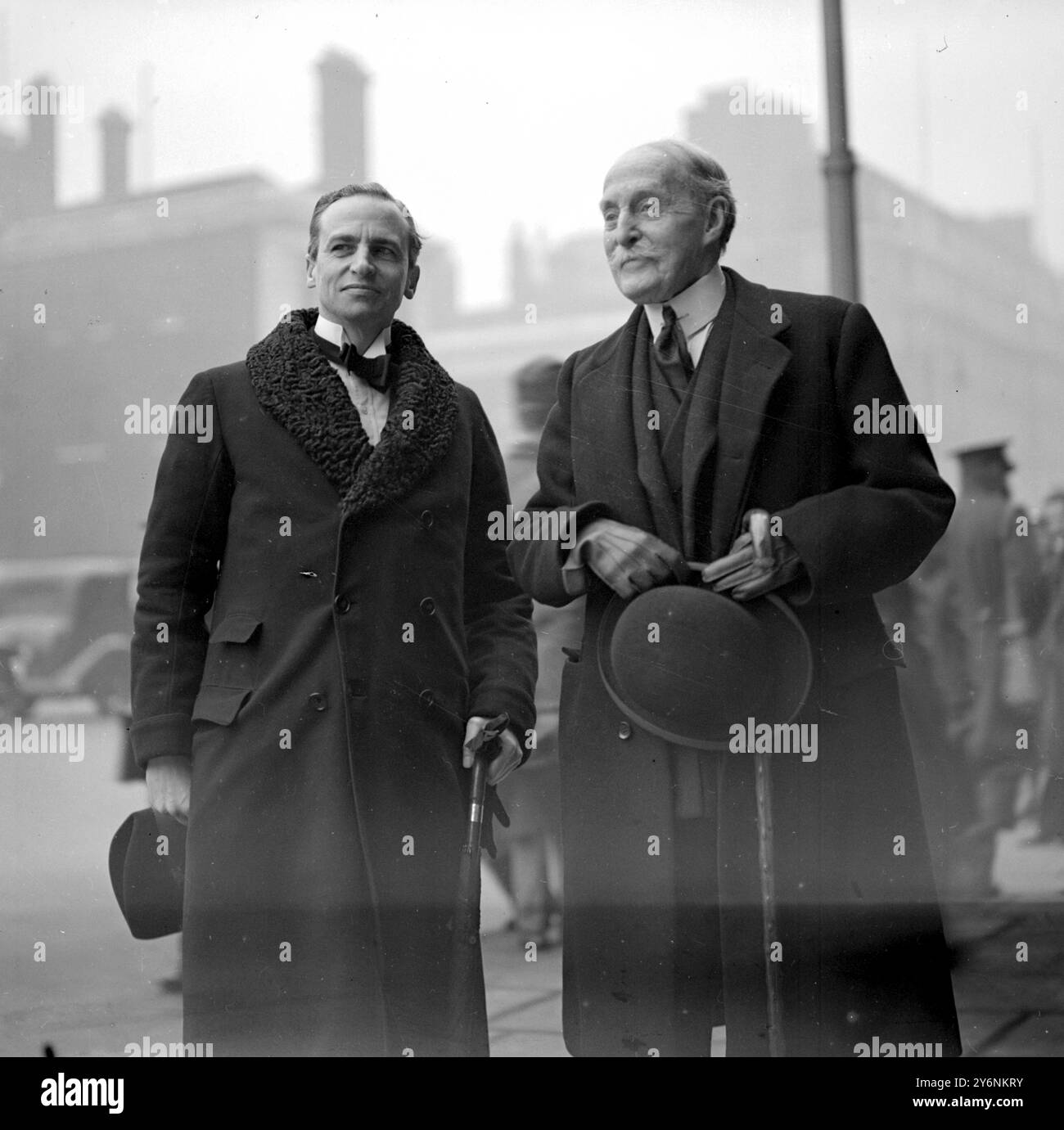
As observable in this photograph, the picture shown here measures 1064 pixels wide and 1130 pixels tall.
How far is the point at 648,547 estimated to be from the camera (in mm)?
3385

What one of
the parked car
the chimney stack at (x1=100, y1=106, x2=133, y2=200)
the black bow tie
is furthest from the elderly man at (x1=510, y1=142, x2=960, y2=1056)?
the chimney stack at (x1=100, y1=106, x2=133, y2=200)

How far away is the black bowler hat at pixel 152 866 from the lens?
354 cm

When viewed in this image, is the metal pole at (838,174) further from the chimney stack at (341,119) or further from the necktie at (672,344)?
the chimney stack at (341,119)

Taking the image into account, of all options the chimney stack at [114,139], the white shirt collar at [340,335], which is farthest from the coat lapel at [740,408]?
the chimney stack at [114,139]

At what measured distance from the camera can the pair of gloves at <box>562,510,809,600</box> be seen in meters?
3.35

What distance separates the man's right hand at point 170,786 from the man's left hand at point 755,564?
1246mm

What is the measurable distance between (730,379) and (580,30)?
2.90 feet

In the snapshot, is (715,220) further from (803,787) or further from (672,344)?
(803,787)

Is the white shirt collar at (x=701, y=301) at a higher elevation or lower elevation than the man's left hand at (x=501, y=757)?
higher

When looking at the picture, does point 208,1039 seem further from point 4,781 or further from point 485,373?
point 485,373

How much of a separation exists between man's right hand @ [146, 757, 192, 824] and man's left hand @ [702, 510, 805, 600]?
1.25 meters

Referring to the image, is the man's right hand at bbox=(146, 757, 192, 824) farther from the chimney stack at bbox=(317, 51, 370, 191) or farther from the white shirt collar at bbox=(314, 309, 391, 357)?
the chimney stack at bbox=(317, 51, 370, 191)

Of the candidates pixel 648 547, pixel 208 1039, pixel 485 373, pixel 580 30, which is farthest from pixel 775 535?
pixel 208 1039

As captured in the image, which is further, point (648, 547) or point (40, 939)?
point (40, 939)
